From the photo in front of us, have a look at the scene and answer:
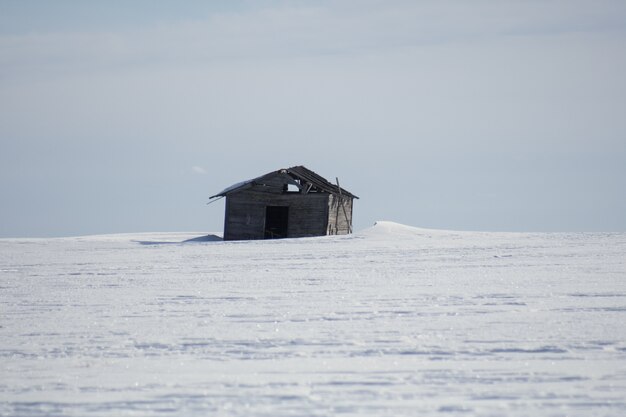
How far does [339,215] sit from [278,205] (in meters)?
3.30

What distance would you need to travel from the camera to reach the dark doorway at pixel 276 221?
31141mm

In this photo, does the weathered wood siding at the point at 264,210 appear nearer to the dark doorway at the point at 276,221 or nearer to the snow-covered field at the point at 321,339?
the dark doorway at the point at 276,221

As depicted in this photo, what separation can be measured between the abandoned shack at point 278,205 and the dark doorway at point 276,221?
85 mm

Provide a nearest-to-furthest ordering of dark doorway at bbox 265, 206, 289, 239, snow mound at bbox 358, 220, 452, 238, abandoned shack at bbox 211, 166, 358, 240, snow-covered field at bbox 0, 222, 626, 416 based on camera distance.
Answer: snow-covered field at bbox 0, 222, 626, 416
snow mound at bbox 358, 220, 452, 238
abandoned shack at bbox 211, 166, 358, 240
dark doorway at bbox 265, 206, 289, 239

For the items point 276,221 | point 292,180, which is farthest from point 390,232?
point 276,221

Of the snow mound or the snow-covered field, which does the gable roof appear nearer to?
the snow mound

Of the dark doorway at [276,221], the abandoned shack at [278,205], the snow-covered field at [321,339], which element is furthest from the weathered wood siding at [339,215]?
the snow-covered field at [321,339]

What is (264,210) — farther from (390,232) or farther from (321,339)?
(321,339)

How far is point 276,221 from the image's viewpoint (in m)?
32.6

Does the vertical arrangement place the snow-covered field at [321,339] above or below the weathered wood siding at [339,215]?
below

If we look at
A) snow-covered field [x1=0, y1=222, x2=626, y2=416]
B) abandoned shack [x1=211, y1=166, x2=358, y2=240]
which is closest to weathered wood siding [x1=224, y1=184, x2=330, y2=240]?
abandoned shack [x1=211, y1=166, x2=358, y2=240]

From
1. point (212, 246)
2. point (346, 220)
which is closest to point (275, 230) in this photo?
point (346, 220)

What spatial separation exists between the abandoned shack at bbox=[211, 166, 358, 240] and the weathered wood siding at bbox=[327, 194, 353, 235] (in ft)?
0.14

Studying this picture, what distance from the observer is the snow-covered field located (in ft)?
21.0
